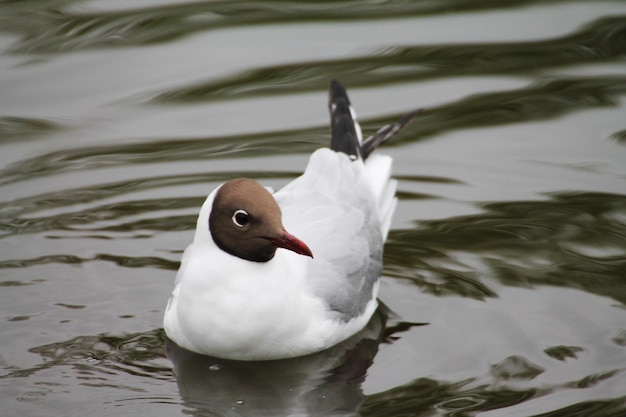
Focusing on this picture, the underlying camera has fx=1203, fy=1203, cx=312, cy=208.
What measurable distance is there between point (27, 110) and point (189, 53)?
1.70m

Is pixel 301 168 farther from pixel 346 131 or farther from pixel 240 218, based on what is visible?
pixel 240 218

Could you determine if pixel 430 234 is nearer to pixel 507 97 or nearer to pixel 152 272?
pixel 152 272

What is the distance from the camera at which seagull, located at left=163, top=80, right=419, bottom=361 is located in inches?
255

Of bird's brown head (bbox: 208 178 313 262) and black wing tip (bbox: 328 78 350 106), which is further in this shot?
black wing tip (bbox: 328 78 350 106)

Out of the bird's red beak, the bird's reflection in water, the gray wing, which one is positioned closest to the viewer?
the bird's reflection in water

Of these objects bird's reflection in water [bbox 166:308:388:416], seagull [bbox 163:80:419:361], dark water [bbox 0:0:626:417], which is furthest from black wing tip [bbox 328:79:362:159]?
bird's reflection in water [bbox 166:308:388:416]

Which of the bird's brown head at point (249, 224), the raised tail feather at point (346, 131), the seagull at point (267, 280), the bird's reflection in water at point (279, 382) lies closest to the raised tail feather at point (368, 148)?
the raised tail feather at point (346, 131)

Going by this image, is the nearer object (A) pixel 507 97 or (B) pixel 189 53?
(A) pixel 507 97

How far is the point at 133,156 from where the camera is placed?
31.4 feet

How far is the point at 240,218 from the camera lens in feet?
21.3

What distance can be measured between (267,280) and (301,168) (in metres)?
2.78

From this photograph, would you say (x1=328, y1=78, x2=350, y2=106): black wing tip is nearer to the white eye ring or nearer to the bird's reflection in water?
the bird's reflection in water

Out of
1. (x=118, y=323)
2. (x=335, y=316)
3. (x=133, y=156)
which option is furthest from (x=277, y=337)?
(x=133, y=156)

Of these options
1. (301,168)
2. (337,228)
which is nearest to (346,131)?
(301,168)
